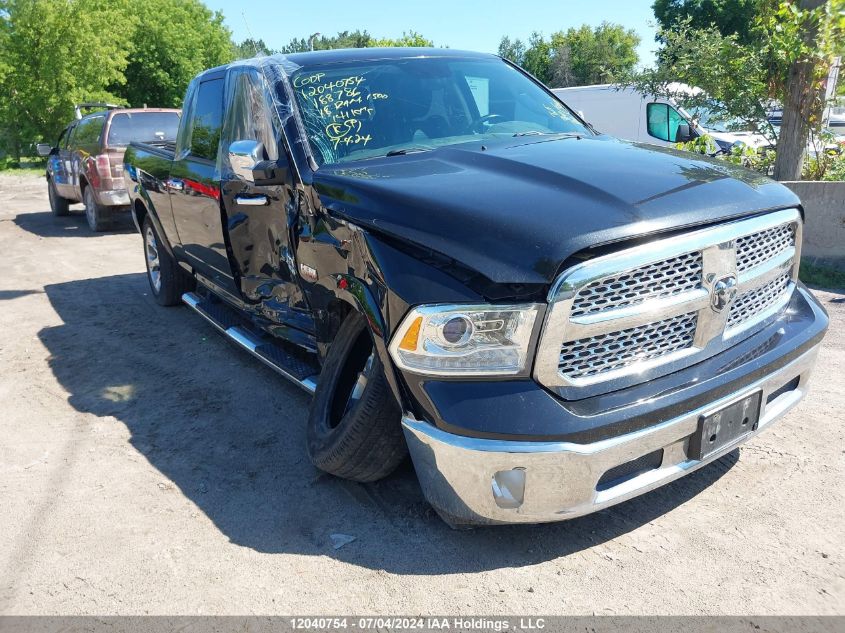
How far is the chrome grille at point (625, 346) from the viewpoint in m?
2.57

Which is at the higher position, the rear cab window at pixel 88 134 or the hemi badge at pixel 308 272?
the rear cab window at pixel 88 134

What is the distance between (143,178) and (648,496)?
5254mm

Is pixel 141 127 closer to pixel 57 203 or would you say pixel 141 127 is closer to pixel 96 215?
pixel 96 215

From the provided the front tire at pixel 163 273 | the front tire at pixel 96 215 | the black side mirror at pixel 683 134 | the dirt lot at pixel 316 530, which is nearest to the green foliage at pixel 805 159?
the black side mirror at pixel 683 134

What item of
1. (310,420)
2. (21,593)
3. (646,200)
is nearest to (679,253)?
(646,200)

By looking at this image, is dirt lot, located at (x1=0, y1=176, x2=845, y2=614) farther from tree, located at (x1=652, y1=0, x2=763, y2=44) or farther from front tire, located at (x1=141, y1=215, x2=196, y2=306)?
tree, located at (x1=652, y1=0, x2=763, y2=44)

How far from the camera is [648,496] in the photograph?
326 cm

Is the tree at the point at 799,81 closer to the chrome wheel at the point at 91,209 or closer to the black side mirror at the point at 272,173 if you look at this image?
the black side mirror at the point at 272,173

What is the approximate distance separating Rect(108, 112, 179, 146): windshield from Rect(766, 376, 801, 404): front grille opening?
413 inches

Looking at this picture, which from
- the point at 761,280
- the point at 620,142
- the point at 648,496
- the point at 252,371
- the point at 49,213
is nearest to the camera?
the point at 761,280

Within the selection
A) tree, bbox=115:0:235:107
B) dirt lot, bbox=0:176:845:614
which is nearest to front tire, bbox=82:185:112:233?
dirt lot, bbox=0:176:845:614

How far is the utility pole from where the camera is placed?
788 centimetres

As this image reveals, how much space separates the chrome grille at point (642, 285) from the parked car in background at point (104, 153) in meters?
9.95

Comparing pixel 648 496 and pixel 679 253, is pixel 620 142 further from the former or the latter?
pixel 648 496
